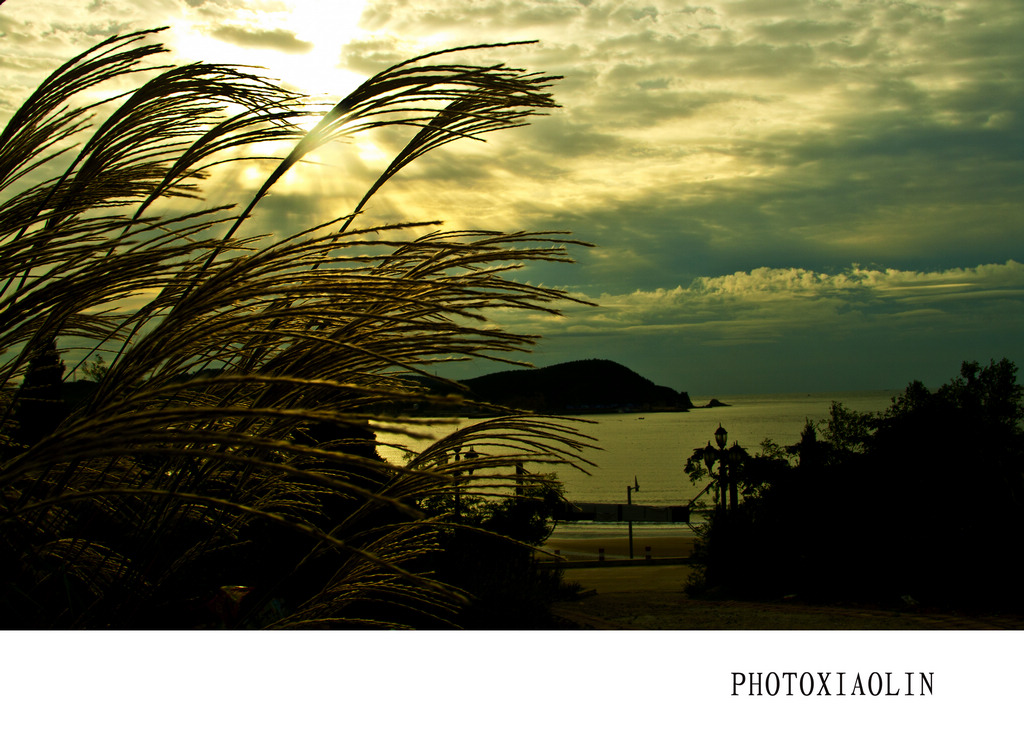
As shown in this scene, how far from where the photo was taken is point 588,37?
2.44 metres

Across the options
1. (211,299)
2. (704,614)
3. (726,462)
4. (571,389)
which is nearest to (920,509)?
(704,614)

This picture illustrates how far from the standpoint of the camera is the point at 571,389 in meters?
5.49

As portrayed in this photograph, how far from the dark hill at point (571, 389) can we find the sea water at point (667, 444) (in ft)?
29.8

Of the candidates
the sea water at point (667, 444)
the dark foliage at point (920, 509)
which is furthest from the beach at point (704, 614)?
the sea water at point (667, 444)

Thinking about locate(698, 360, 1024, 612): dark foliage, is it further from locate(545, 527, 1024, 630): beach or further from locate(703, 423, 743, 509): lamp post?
locate(703, 423, 743, 509): lamp post

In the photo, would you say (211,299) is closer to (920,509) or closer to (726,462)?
(920,509)

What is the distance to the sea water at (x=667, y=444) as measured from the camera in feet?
130

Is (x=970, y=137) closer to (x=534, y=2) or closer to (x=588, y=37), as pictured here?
(x=588, y=37)

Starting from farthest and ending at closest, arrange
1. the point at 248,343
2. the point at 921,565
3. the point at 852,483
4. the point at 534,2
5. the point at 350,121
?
the point at 852,483, the point at 921,565, the point at 534,2, the point at 248,343, the point at 350,121

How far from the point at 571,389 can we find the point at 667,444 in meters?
57.9

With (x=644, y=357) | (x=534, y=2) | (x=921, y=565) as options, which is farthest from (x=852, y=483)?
(x=534, y=2)

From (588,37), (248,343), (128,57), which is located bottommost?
(248,343)

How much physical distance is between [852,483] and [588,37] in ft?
24.8
